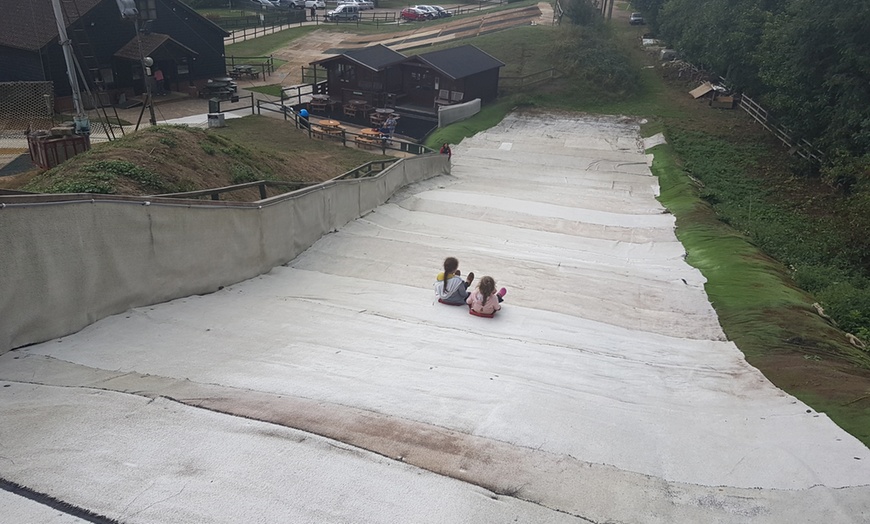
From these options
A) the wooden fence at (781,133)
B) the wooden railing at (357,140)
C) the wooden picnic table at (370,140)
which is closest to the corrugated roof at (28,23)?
the wooden railing at (357,140)

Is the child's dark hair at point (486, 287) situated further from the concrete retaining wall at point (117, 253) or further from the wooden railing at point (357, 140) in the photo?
the wooden railing at point (357, 140)

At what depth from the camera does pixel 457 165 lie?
28109mm

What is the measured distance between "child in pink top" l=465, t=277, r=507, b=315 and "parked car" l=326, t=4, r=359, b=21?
5723 centimetres

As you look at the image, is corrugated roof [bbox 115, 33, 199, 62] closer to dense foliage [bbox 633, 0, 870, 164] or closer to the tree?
dense foliage [bbox 633, 0, 870, 164]

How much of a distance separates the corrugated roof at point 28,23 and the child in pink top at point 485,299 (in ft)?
91.6

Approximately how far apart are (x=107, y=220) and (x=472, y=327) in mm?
5292

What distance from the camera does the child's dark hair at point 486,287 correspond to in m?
9.47

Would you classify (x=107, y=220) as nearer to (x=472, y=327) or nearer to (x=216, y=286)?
(x=216, y=286)

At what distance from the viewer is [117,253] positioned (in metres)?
8.11

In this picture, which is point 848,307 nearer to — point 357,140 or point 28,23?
point 357,140

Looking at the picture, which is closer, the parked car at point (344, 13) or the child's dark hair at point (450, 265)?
the child's dark hair at point (450, 265)

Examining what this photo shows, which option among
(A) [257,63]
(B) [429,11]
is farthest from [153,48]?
(B) [429,11]

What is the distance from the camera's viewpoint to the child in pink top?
950 cm

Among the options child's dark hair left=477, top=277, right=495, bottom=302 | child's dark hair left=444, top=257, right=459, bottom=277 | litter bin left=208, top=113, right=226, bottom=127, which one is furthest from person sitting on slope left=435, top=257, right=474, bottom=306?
litter bin left=208, top=113, right=226, bottom=127
